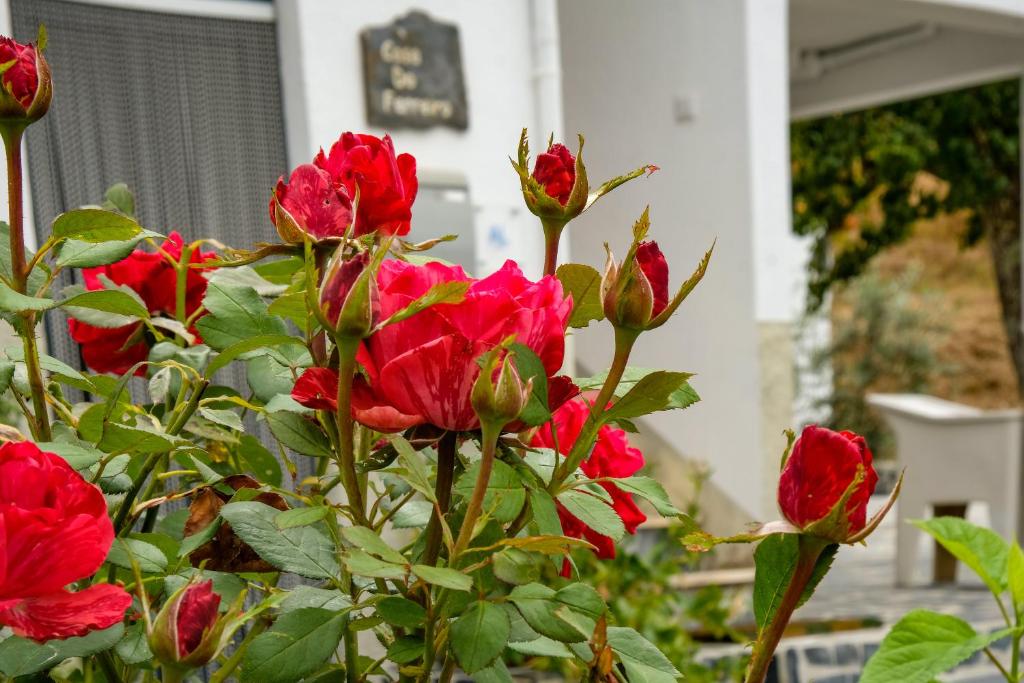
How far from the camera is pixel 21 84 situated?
410 mm

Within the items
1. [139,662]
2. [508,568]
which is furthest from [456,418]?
[139,662]

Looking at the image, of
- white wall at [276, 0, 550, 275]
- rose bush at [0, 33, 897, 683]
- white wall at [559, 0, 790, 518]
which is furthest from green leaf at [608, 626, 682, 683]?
white wall at [559, 0, 790, 518]

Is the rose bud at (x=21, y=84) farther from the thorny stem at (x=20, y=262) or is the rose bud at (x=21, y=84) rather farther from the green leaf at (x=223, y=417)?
the green leaf at (x=223, y=417)

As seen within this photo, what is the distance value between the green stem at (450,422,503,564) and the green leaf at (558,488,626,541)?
0.05m

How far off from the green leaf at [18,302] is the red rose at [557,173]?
0.60 ft

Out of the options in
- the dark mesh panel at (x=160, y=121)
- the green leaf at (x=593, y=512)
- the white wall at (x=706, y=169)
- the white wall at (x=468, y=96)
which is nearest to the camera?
the green leaf at (x=593, y=512)

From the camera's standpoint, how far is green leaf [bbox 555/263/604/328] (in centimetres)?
46

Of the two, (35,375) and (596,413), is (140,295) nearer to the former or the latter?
(35,375)

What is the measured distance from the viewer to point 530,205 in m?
0.45

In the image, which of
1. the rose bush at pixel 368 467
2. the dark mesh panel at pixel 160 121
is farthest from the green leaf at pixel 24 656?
the dark mesh panel at pixel 160 121

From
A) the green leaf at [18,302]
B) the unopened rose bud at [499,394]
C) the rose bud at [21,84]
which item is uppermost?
the rose bud at [21,84]

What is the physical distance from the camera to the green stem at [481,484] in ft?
1.21

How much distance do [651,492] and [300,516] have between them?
0.14 metres

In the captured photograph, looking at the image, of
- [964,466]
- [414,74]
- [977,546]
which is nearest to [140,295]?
[977,546]
